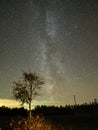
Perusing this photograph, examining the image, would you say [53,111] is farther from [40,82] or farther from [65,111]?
[40,82]

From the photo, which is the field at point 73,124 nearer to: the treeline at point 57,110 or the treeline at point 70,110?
the treeline at point 57,110

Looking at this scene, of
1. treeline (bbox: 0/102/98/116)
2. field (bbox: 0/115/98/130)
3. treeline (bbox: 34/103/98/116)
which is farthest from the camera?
treeline (bbox: 34/103/98/116)

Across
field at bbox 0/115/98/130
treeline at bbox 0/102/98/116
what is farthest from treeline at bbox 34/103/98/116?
field at bbox 0/115/98/130

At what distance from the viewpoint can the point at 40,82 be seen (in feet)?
161

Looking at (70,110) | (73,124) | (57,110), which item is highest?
(57,110)

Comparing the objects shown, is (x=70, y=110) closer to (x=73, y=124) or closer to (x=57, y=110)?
(x=57, y=110)

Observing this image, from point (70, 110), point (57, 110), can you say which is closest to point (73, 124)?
point (70, 110)

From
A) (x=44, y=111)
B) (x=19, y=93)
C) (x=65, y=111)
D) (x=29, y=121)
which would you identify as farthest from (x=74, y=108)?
(x=29, y=121)

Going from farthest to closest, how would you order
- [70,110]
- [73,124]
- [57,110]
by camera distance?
[57,110] → [70,110] → [73,124]

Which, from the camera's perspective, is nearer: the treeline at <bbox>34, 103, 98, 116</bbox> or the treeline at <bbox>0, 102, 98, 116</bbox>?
the treeline at <bbox>0, 102, 98, 116</bbox>

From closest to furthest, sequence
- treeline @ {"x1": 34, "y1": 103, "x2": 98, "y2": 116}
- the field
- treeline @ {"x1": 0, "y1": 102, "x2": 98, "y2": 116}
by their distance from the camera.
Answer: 1. the field
2. treeline @ {"x1": 0, "y1": 102, "x2": 98, "y2": 116}
3. treeline @ {"x1": 34, "y1": 103, "x2": 98, "y2": 116}

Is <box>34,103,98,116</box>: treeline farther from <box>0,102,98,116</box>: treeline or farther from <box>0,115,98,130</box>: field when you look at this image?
<box>0,115,98,130</box>: field

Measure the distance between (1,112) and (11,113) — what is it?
2.96 metres

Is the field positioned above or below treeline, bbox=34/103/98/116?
below
